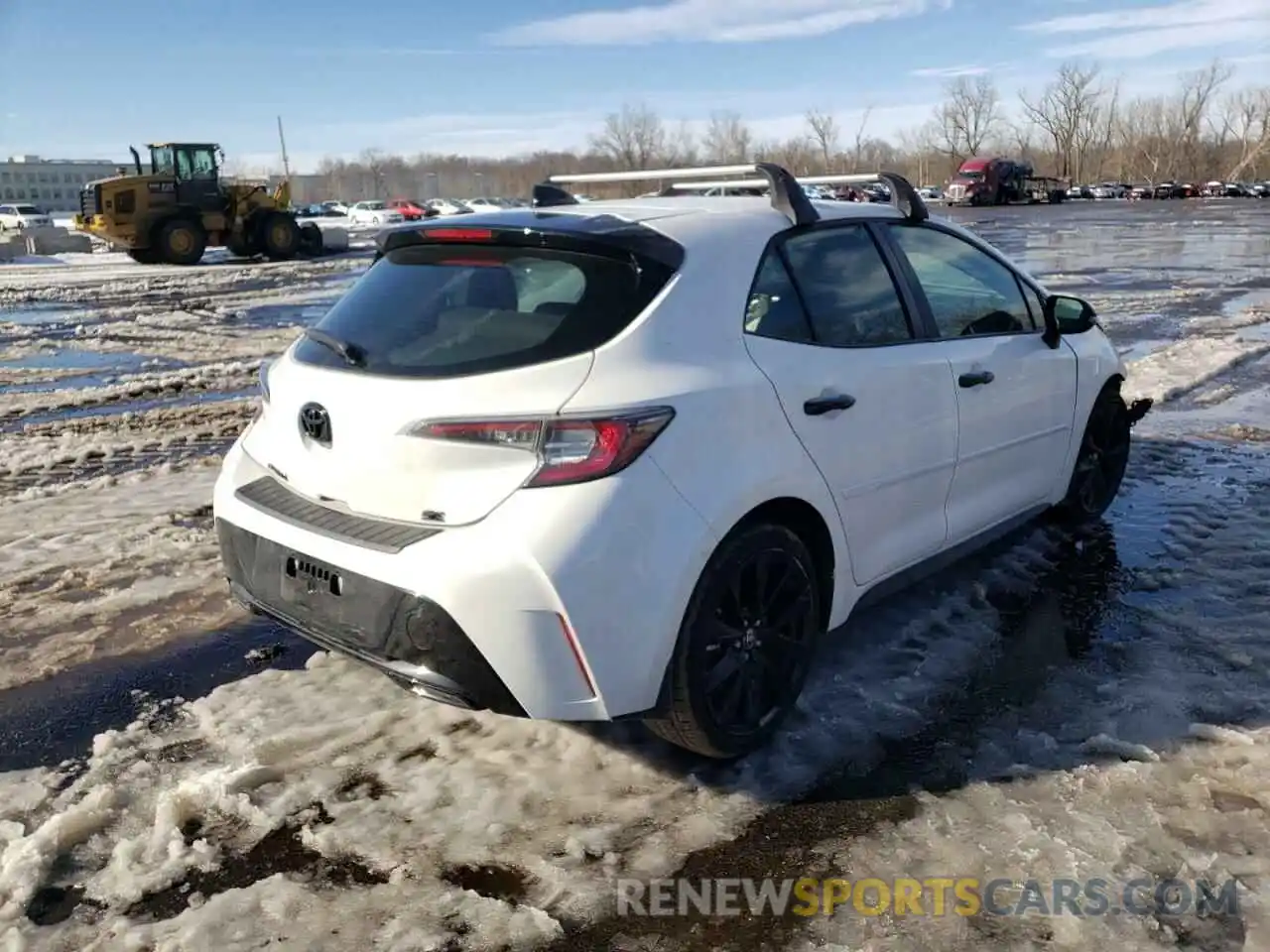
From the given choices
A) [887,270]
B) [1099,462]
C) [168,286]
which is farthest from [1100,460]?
[168,286]

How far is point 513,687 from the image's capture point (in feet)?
8.98

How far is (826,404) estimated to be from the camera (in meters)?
A: 3.28

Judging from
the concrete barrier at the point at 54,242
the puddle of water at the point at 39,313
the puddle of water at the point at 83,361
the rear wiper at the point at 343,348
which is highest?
the concrete barrier at the point at 54,242

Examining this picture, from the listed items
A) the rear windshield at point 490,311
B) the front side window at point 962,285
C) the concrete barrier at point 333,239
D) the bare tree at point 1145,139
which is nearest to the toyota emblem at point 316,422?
the rear windshield at point 490,311

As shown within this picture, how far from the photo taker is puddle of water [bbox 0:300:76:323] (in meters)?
15.8

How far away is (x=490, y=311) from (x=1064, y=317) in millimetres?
2992

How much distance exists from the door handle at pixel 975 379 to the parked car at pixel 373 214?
164 feet

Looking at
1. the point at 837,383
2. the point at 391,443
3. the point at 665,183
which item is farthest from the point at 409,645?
the point at 665,183

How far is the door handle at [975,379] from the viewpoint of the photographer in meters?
3.94

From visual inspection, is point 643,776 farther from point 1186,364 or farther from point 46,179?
point 46,179

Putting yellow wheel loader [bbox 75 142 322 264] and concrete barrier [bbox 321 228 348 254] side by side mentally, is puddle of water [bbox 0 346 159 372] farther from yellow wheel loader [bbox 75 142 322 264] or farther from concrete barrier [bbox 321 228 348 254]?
concrete barrier [bbox 321 228 348 254]

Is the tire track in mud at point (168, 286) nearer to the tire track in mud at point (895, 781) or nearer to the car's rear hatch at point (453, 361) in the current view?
the car's rear hatch at point (453, 361)

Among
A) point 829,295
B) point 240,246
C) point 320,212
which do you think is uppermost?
point 320,212

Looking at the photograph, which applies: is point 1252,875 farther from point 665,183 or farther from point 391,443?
point 665,183
